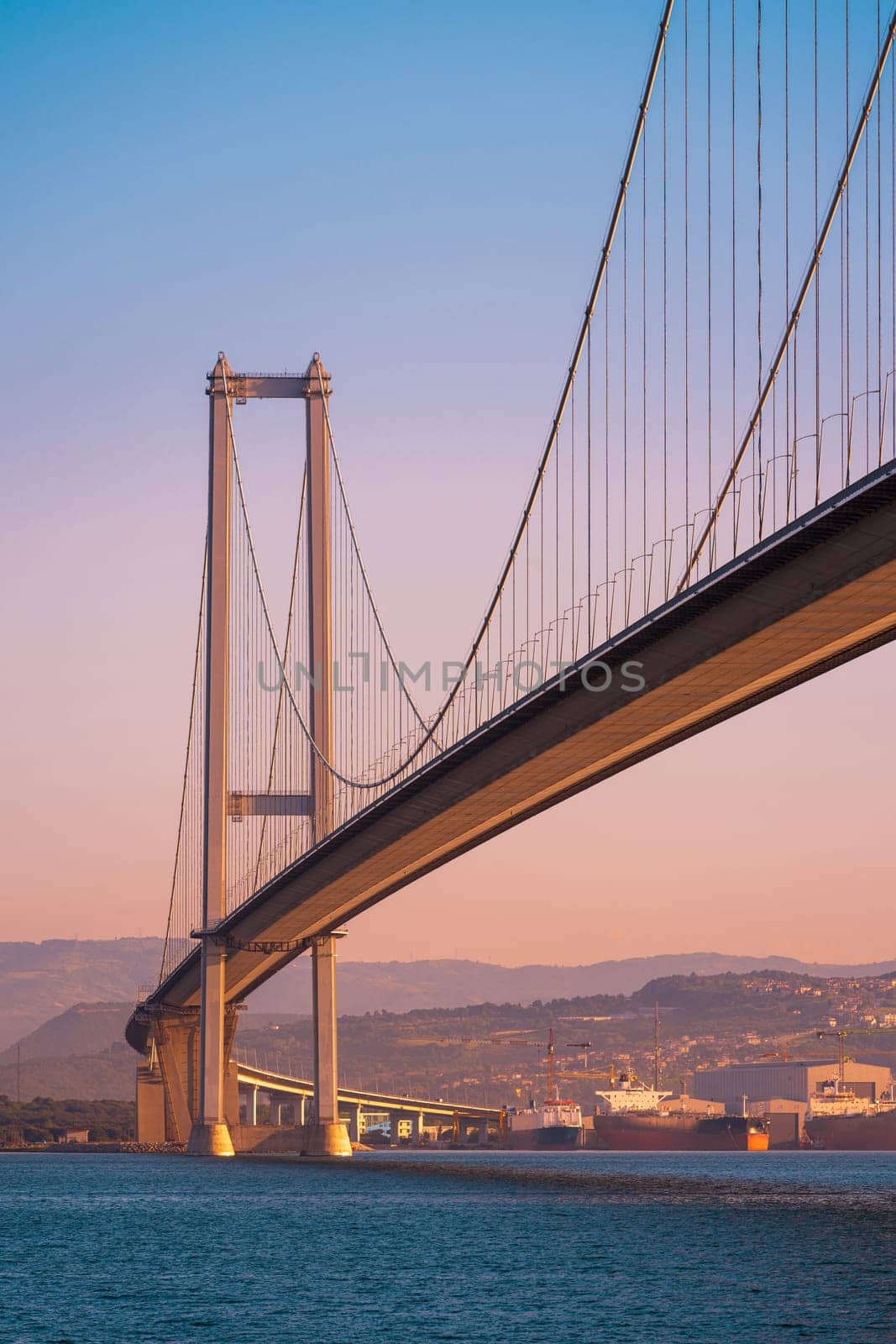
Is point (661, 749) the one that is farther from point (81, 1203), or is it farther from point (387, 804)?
point (81, 1203)

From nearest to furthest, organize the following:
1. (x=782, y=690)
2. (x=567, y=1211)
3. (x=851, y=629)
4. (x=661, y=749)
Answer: (x=851, y=629) < (x=782, y=690) < (x=661, y=749) < (x=567, y=1211)

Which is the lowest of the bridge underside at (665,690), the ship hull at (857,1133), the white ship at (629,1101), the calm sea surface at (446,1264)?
the ship hull at (857,1133)

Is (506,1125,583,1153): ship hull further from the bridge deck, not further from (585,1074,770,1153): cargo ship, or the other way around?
the bridge deck

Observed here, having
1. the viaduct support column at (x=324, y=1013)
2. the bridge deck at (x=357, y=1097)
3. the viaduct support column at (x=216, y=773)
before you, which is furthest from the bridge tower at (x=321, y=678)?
the bridge deck at (x=357, y=1097)

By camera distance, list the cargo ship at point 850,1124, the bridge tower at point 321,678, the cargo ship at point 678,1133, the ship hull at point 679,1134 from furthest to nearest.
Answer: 1. the cargo ship at point 850,1124
2. the cargo ship at point 678,1133
3. the ship hull at point 679,1134
4. the bridge tower at point 321,678

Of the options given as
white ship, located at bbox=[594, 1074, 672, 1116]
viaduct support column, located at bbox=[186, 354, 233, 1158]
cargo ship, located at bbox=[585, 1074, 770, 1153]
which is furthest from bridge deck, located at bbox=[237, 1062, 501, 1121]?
viaduct support column, located at bbox=[186, 354, 233, 1158]

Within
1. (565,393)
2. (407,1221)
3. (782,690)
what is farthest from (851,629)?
(407,1221)

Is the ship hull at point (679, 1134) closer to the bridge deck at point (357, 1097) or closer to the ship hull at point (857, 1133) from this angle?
the ship hull at point (857, 1133)

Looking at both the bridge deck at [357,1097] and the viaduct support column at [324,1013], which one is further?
the bridge deck at [357,1097]
